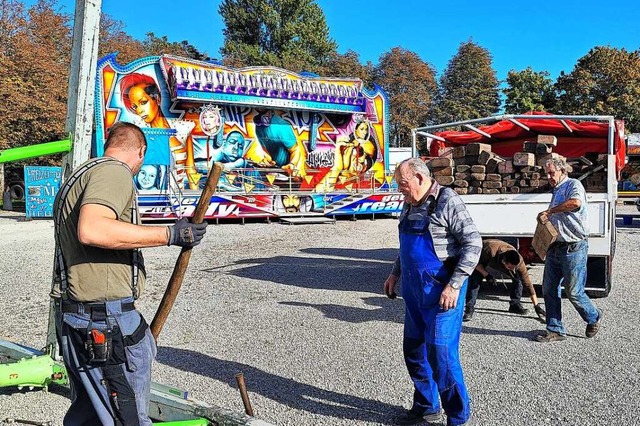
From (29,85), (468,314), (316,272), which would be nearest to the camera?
(468,314)

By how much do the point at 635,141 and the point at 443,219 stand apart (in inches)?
1359

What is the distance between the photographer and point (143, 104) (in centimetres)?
2470

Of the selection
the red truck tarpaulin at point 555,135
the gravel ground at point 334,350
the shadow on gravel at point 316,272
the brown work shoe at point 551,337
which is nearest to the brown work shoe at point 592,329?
the gravel ground at point 334,350

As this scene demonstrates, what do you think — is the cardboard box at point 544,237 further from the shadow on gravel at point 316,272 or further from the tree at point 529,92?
the tree at point 529,92

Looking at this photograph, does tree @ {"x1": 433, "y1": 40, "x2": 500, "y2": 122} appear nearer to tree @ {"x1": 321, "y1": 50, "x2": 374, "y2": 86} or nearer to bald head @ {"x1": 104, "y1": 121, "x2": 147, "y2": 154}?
tree @ {"x1": 321, "y1": 50, "x2": 374, "y2": 86}

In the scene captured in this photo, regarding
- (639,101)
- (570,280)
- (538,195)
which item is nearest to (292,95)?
(538,195)

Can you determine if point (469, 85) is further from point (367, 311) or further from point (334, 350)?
point (334, 350)

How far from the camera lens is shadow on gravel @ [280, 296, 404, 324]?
23.9ft

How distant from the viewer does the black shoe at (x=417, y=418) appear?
4.15m

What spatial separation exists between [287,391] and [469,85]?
6088cm

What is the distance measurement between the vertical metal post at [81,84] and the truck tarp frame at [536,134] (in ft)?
18.9

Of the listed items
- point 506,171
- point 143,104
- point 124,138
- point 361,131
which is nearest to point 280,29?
point 361,131

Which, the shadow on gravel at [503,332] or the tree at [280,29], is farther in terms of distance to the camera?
the tree at [280,29]

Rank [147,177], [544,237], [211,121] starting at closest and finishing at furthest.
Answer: [544,237]
[147,177]
[211,121]
